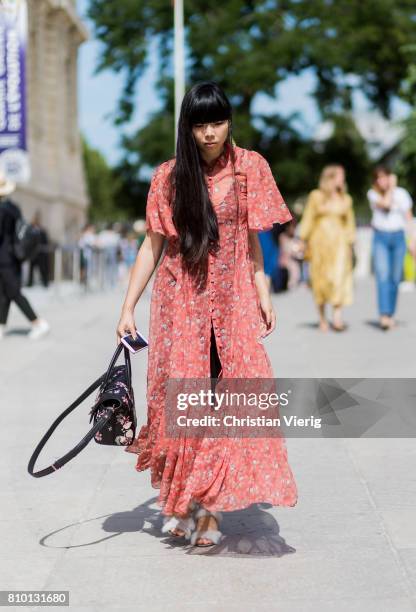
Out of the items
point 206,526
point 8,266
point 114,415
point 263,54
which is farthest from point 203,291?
point 263,54

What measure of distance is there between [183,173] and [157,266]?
0.46 meters

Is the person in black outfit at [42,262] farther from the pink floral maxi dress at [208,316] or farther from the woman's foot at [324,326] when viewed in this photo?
the pink floral maxi dress at [208,316]

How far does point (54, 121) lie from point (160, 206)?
3911 cm

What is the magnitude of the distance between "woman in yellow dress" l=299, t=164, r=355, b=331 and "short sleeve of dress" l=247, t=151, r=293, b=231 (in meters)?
9.35

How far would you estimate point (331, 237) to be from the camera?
1407cm

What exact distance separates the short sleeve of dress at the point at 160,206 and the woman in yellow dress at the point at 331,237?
9341 millimetres

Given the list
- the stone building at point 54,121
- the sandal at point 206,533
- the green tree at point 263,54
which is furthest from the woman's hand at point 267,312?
the green tree at point 263,54

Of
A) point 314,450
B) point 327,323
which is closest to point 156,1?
point 327,323

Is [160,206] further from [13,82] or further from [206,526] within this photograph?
[13,82]

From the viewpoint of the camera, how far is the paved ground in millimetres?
4020

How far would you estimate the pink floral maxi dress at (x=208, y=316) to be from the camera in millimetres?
4488

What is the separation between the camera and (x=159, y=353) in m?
4.66

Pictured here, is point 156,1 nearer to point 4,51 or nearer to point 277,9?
point 277,9

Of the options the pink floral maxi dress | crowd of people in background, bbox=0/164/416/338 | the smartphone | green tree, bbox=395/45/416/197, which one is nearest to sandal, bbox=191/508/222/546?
the pink floral maxi dress
